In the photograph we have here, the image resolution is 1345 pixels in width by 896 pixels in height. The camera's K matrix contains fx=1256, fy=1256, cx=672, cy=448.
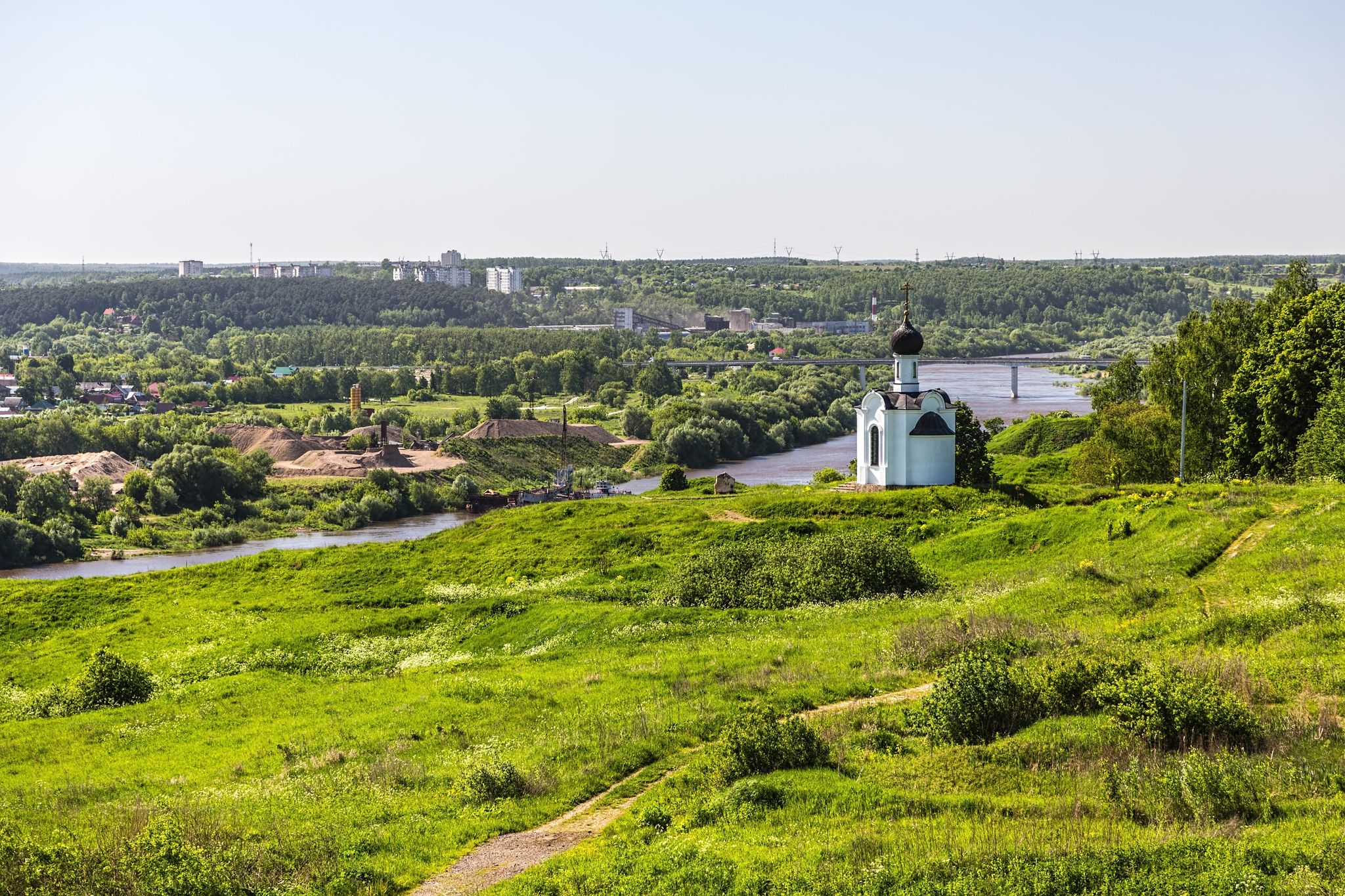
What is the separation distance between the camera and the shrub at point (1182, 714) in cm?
1103

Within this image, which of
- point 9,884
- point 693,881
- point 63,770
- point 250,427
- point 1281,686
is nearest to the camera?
point 693,881

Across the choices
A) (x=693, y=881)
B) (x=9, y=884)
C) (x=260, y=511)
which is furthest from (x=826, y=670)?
(x=260, y=511)

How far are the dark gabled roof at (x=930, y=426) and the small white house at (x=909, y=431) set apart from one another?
0.06 feet

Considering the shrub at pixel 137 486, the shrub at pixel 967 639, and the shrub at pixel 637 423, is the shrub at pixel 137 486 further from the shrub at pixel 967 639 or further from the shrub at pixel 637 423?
the shrub at pixel 967 639

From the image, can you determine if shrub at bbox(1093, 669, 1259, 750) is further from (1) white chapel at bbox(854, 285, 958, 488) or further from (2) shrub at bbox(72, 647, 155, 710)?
(1) white chapel at bbox(854, 285, 958, 488)

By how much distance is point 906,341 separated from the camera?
36031 millimetres

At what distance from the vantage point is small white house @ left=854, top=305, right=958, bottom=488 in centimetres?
3591

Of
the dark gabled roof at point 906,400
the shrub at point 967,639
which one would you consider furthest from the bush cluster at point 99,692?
the dark gabled roof at point 906,400

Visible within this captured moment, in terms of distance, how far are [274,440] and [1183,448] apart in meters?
60.3

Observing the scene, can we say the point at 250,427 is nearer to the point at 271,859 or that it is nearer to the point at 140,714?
the point at 140,714

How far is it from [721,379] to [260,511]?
65299 millimetres

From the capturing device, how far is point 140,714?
61.7 feet

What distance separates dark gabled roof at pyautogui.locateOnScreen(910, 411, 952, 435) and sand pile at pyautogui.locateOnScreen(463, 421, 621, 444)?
170ft

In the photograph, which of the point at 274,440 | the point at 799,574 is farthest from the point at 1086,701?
the point at 274,440
